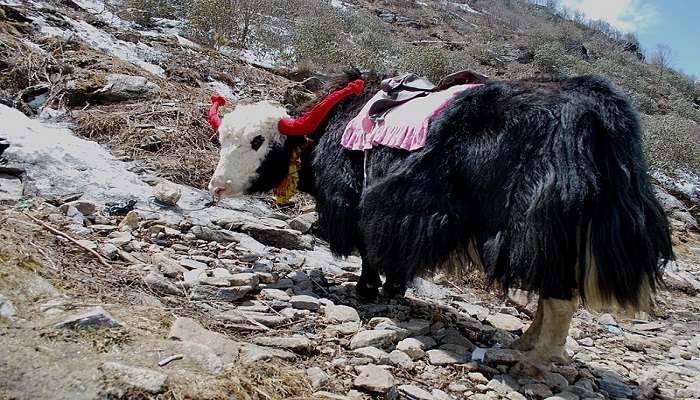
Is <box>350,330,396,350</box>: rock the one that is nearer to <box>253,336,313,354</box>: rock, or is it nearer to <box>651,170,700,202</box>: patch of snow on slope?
<box>253,336,313,354</box>: rock

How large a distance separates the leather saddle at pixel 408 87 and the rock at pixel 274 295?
0.92m

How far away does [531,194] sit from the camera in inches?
85.6

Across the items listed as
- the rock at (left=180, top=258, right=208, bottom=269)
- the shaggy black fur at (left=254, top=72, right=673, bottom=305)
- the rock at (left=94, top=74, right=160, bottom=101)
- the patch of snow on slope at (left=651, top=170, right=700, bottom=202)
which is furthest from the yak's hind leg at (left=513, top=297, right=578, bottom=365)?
the patch of snow on slope at (left=651, top=170, right=700, bottom=202)

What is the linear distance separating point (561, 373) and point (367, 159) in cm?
120

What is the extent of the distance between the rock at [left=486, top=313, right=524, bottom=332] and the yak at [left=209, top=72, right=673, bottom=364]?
43cm

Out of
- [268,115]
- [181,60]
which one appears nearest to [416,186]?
[268,115]

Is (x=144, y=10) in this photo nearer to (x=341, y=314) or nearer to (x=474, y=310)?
(x=474, y=310)

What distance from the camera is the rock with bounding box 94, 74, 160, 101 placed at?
5.12 meters

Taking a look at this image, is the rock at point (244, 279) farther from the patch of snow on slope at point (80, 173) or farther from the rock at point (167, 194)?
the rock at point (167, 194)

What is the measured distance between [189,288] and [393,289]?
108 cm

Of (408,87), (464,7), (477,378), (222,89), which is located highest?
(464,7)

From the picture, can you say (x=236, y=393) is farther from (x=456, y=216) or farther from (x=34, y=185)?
(x=34, y=185)

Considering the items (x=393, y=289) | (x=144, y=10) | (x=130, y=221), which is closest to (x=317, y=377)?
(x=393, y=289)

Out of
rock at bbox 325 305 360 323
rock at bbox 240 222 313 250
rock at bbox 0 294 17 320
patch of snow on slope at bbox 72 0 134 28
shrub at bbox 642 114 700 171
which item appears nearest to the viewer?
rock at bbox 0 294 17 320
